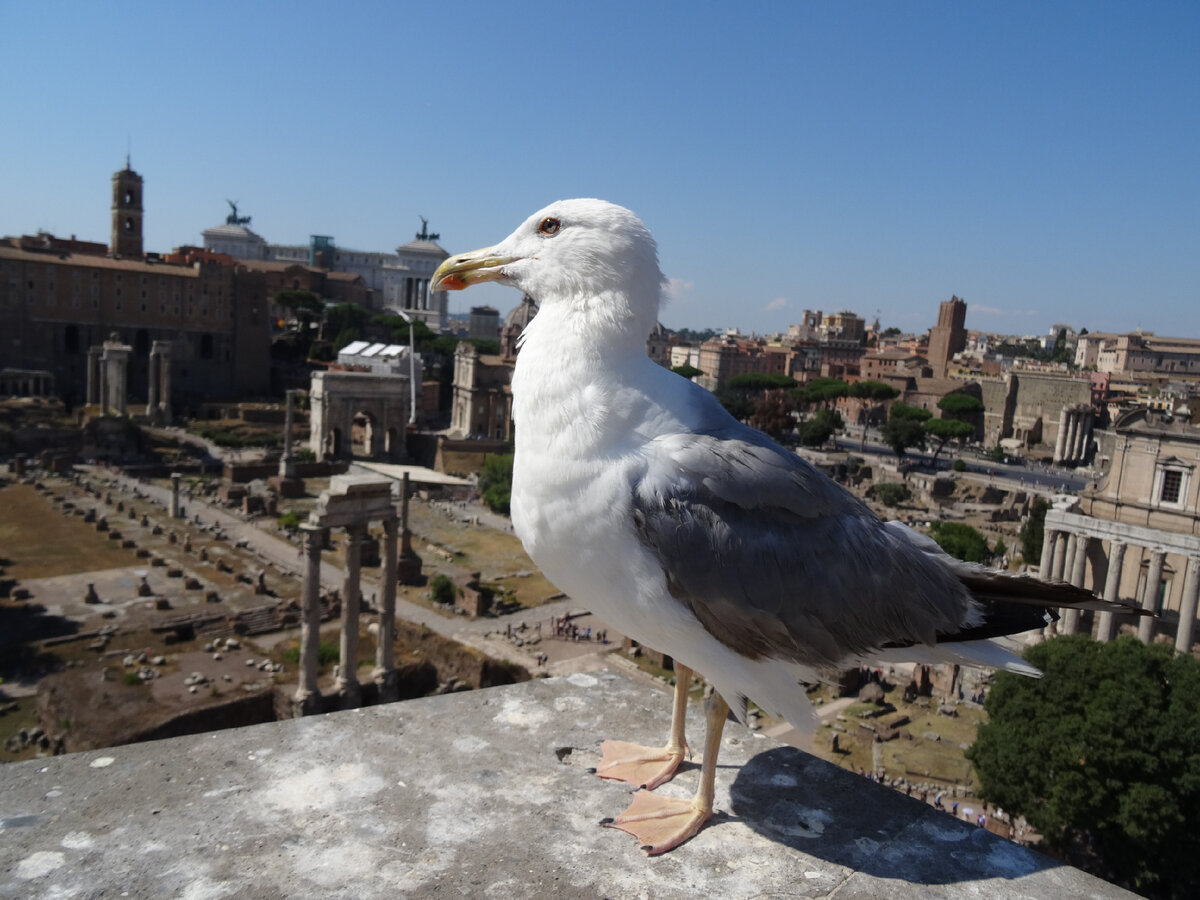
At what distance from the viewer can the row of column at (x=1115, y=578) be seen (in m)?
21.3

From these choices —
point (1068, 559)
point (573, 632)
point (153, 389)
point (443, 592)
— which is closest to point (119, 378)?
point (153, 389)

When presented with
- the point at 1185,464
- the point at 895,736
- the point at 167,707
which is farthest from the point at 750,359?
the point at 167,707

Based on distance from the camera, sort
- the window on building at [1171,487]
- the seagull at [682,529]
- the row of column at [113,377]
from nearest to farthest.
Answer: the seagull at [682,529] → the window on building at [1171,487] → the row of column at [113,377]

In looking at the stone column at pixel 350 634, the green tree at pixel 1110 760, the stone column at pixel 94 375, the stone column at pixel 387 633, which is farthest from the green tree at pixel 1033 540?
the stone column at pixel 94 375

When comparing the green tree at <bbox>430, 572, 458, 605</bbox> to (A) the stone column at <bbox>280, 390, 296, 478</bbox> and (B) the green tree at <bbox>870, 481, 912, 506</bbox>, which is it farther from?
(B) the green tree at <bbox>870, 481, 912, 506</bbox>

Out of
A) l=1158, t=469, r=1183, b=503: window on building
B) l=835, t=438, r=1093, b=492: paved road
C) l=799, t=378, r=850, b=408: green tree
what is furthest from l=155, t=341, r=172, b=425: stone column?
l=1158, t=469, r=1183, b=503: window on building

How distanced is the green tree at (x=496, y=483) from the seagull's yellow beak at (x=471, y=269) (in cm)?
3192

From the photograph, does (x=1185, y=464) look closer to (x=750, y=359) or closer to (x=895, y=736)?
(x=895, y=736)

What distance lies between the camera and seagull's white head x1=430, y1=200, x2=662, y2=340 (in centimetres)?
315

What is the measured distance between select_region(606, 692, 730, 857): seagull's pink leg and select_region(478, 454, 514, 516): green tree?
105 feet

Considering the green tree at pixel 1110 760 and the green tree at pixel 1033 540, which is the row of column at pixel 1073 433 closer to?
the green tree at pixel 1033 540

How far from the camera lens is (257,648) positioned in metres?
19.5

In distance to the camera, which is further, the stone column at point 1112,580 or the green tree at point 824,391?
the green tree at point 824,391

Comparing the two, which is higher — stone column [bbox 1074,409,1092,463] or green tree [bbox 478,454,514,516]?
stone column [bbox 1074,409,1092,463]
